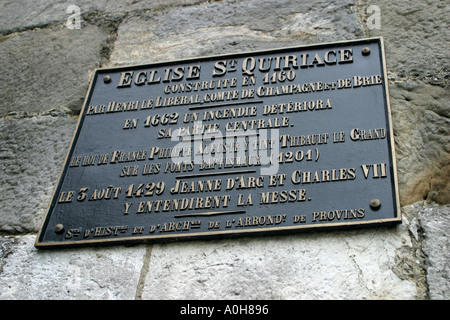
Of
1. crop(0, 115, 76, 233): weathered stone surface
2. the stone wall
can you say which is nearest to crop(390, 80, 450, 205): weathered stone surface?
the stone wall

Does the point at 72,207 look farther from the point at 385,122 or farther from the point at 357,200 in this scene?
the point at 385,122

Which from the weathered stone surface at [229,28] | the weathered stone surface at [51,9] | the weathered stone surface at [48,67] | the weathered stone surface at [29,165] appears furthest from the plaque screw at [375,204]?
the weathered stone surface at [51,9]

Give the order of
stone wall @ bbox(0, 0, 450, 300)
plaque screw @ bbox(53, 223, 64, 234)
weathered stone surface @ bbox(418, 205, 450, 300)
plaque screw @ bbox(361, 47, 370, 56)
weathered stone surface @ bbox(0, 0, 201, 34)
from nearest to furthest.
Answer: weathered stone surface @ bbox(418, 205, 450, 300) < stone wall @ bbox(0, 0, 450, 300) < plaque screw @ bbox(53, 223, 64, 234) < plaque screw @ bbox(361, 47, 370, 56) < weathered stone surface @ bbox(0, 0, 201, 34)

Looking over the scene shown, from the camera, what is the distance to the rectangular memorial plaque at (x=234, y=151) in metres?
3.16

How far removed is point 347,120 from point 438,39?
103 centimetres

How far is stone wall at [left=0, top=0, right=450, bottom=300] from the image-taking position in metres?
2.97

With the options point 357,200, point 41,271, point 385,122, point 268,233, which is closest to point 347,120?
point 385,122

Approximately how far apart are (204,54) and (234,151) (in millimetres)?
1128

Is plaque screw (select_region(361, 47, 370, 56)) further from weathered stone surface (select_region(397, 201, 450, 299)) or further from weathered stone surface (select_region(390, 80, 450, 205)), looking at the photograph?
weathered stone surface (select_region(397, 201, 450, 299))

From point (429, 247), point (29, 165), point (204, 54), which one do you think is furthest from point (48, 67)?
point (429, 247)

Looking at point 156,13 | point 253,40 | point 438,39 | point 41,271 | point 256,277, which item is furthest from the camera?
point 156,13

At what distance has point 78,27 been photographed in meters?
4.89

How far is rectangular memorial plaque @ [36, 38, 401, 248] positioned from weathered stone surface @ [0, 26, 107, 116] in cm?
37

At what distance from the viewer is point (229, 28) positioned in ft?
14.6
